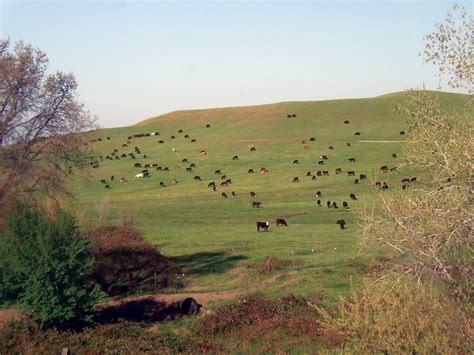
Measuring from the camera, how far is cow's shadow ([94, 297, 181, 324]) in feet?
86.0

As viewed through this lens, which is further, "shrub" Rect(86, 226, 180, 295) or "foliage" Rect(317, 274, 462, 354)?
"shrub" Rect(86, 226, 180, 295)

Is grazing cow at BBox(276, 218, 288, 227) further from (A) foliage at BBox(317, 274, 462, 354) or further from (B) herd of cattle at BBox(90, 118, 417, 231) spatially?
(A) foliage at BBox(317, 274, 462, 354)

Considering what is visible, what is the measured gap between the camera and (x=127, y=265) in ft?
109

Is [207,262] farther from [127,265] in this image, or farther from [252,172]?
[252,172]

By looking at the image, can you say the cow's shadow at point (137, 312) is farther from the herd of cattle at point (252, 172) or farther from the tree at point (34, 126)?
the herd of cattle at point (252, 172)

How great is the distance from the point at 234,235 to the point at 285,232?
3.84 meters

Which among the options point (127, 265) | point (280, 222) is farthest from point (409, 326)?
point (280, 222)

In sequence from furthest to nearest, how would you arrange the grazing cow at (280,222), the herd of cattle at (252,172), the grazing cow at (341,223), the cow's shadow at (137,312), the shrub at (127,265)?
the herd of cattle at (252,172) < the grazing cow at (280,222) < the grazing cow at (341,223) < the shrub at (127,265) < the cow's shadow at (137,312)

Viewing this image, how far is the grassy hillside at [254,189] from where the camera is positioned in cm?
3266

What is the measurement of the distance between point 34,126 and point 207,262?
43.6ft

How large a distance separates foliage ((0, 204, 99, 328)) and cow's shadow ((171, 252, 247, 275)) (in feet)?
30.3

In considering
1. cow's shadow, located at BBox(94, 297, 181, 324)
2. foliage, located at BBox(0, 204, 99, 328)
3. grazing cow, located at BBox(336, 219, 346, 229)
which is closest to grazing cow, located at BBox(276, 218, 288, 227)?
grazing cow, located at BBox(336, 219, 346, 229)

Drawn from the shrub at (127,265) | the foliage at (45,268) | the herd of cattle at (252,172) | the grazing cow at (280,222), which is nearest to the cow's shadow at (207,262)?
the shrub at (127,265)

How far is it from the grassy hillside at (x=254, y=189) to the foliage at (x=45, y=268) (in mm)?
6850
